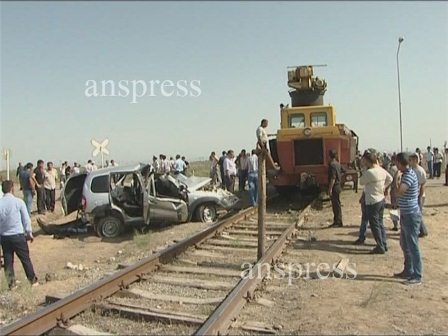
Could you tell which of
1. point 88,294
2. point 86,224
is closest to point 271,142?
point 86,224

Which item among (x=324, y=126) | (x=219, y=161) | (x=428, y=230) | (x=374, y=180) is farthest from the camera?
(x=219, y=161)

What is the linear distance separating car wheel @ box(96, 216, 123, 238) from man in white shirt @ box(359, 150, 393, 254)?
6.01m

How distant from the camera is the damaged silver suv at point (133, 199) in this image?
39.3 ft

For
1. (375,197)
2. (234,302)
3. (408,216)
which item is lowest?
(234,302)

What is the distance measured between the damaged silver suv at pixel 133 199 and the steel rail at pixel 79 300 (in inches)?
142

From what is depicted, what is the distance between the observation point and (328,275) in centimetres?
723

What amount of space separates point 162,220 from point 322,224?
3.90m

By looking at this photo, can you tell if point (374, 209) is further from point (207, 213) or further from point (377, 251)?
point (207, 213)

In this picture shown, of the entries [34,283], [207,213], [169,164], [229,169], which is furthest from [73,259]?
[169,164]

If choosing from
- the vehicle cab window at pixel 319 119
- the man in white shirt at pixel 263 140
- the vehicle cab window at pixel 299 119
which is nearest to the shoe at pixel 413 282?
the man in white shirt at pixel 263 140

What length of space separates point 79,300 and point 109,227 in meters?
6.27

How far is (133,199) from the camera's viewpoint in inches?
494

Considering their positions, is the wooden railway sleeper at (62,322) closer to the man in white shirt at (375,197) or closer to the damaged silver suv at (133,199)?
the man in white shirt at (375,197)

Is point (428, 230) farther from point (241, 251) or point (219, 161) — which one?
point (219, 161)
